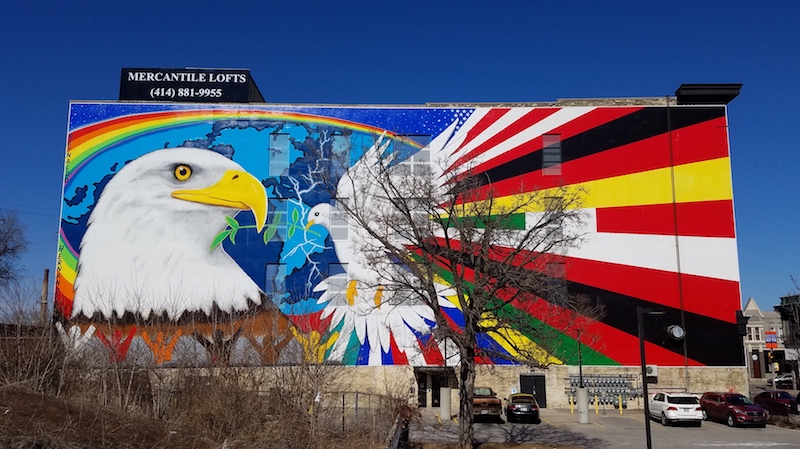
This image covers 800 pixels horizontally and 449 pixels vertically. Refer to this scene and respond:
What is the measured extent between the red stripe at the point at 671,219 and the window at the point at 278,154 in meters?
18.0

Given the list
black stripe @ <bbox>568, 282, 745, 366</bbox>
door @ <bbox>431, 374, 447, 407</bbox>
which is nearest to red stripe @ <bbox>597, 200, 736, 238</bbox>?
black stripe @ <bbox>568, 282, 745, 366</bbox>

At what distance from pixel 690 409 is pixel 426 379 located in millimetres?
13883

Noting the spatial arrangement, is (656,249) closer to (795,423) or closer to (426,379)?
(795,423)

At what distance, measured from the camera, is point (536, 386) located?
35906 millimetres

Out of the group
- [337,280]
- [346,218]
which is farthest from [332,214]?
[337,280]

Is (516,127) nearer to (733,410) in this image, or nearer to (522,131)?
(522,131)

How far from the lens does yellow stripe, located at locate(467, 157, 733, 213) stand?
37.1 meters

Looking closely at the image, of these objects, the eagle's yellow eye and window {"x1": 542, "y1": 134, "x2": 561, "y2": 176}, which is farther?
window {"x1": 542, "y1": 134, "x2": 561, "y2": 176}

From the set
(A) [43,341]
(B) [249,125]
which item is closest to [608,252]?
(B) [249,125]

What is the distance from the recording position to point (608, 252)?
120 ft

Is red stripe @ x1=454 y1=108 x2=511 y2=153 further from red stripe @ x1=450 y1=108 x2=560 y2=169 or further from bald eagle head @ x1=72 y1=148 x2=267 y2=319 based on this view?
bald eagle head @ x1=72 y1=148 x2=267 y2=319

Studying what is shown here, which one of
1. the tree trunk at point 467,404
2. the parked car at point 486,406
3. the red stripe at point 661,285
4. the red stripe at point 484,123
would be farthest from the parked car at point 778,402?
the tree trunk at point 467,404

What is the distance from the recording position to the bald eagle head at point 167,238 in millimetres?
35500

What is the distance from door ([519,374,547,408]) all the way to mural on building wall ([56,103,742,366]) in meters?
2.77
